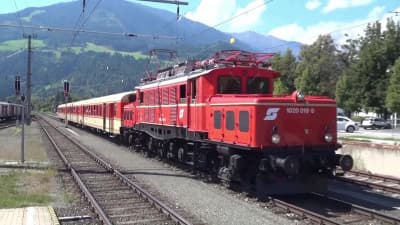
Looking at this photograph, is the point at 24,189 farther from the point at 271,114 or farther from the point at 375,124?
the point at 375,124

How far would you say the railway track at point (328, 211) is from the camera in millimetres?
10469

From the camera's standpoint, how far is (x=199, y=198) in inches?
519

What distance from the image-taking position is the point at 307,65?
80062mm

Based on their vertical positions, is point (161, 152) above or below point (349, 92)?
below

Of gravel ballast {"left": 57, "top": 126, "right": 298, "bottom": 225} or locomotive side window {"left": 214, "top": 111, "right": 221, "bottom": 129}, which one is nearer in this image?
gravel ballast {"left": 57, "top": 126, "right": 298, "bottom": 225}

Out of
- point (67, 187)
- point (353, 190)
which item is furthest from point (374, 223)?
point (67, 187)

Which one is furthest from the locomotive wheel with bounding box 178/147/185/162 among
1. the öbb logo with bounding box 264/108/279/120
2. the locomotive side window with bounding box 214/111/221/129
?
the öbb logo with bounding box 264/108/279/120

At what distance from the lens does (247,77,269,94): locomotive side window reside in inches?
598

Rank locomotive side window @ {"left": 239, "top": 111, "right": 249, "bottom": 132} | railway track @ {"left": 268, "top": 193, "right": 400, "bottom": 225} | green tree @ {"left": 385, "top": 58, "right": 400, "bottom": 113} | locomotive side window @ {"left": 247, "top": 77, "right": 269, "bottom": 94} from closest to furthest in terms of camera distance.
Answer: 1. railway track @ {"left": 268, "top": 193, "right": 400, "bottom": 225}
2. locomotive side window @ {"left": 239, "top": 111, "right": 249, "bottom": 132}
3. locomotive side window @ {"left": 247, "top": 77, "right": 269, "bottom": 94}
4. green tree @ {"left": 385, "top": 58, "right": 400, "bottom": 113}

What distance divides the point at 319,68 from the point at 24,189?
7080 centimetres

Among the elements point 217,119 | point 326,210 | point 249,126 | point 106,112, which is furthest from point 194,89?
point 106,112

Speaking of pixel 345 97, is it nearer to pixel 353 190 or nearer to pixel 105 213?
pixel 353 190

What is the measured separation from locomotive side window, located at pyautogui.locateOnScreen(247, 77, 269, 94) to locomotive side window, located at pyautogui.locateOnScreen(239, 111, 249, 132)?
2.32 metres

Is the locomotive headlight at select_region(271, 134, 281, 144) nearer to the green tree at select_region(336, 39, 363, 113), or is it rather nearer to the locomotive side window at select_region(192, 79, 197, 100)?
the locomotive side window at select_region(192, 79, 197, 100)
